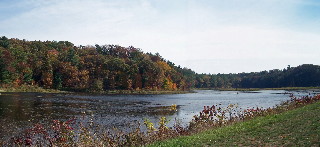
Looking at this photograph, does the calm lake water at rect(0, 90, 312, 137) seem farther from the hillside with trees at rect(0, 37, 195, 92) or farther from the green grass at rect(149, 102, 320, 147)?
the hillside with trees at rect(0, 37, 195, 92)

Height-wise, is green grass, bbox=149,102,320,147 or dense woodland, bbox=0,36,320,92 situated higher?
dense woodland, bbox=0,36,320,92

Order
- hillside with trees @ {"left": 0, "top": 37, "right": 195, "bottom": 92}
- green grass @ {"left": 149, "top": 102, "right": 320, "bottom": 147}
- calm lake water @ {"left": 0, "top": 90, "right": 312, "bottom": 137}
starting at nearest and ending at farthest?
green grass @ {"left": 149, "top": 102, "right": 320, "bottom": 147} → calm lake water @ {"left": 0, "top": 90, "right": 312, "bottom": 137} → hillside with trees @ {"left": 0, "top": 37, "right": 195, "bottom": 92}

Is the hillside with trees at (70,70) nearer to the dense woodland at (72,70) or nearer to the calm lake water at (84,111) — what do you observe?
the dense woodland at (72,70)

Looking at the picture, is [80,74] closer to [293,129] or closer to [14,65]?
[14,65]

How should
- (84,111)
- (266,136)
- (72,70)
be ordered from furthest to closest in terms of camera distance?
(72,70), (84,111), (266,136)

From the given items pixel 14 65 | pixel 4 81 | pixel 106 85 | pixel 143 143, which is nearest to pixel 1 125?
pixel 143 143

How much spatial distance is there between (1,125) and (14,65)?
69.8 metres

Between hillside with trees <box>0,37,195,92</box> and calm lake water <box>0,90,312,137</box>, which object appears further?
hillside with trees <box>0,37,195,92</box>

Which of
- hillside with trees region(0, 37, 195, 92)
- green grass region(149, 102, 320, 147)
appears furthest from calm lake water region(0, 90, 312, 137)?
hillside with trees region(0, 37, 195, 92)

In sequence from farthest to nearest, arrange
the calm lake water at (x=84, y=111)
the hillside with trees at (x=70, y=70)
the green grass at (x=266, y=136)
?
→ the hillside with trees at (x=70, y=70), the calm lake water at (x=84, y=111), the green grass at (x=266, y=136)

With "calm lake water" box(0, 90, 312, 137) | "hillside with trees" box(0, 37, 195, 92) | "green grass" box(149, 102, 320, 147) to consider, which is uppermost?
"hillside with trees" box(0, 37, 195, 92)

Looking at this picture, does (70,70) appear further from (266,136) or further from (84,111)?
(266,136)

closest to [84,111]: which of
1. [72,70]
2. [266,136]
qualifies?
[266,136]

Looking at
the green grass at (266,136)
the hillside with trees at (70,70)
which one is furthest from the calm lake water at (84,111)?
the hillside with trees at (70,70)
